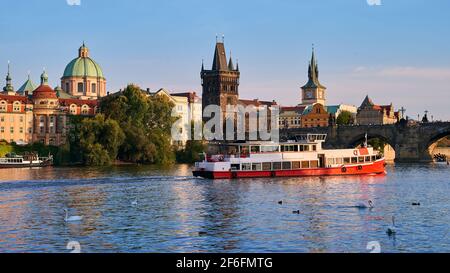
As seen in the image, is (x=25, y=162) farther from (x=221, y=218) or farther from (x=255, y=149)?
(x=221, y=218)

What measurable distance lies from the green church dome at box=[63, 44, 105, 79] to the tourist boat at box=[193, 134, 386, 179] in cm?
11863

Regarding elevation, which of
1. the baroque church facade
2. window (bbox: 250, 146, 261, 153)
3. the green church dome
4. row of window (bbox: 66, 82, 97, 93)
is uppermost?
the green church dome

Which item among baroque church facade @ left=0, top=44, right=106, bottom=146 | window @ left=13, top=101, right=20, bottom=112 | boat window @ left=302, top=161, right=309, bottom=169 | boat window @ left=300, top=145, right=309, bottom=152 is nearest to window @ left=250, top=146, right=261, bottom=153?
boat window @ left=300, top=145, right=309, bottom=152

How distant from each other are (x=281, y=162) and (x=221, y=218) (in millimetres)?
40084

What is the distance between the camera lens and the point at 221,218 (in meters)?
39.7

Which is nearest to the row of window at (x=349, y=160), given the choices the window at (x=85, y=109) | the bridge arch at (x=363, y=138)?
the bridge arch at (x=363, y=138)

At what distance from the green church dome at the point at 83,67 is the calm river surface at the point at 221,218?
131055 mm

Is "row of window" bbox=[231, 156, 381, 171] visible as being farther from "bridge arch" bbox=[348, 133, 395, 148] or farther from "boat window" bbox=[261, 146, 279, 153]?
"bridge arch" bbox=[348, 133, 395, 148]

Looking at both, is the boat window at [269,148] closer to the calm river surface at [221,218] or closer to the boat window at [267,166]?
the boat window at [267,166]

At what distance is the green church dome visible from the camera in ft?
634

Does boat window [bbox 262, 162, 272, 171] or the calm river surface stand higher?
boat window [bbox 262, 162, 272, 171]
